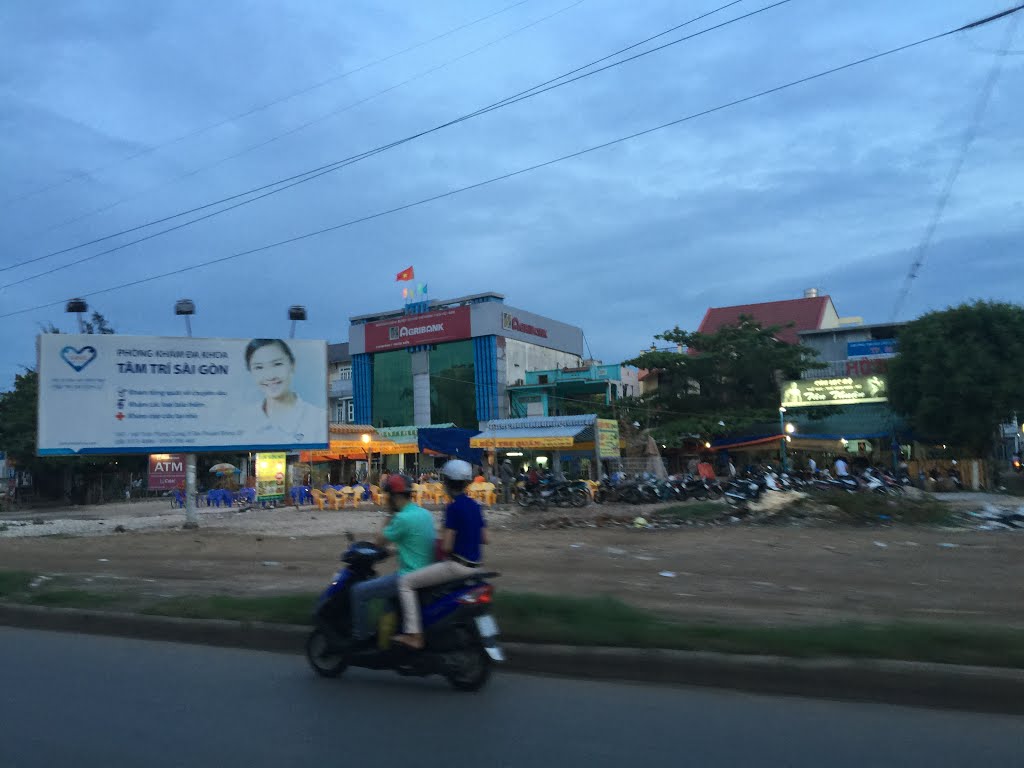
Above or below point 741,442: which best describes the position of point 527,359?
above

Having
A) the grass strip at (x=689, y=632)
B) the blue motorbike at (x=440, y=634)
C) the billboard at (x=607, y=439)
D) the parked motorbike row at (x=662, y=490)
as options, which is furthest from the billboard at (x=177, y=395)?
the blue motorbike at (x=440, y=634)

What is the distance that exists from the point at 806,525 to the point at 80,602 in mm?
13737

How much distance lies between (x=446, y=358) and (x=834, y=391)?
25486 mm

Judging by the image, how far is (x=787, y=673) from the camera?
5.56 m

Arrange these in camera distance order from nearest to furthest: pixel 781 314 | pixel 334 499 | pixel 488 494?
pixel 488 494 → pixel 334 499 → pixel 781 314

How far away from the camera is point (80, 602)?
29.2 ft

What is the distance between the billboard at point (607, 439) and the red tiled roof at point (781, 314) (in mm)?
22784

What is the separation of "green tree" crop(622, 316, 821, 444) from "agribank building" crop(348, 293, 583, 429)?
1185 centimetres

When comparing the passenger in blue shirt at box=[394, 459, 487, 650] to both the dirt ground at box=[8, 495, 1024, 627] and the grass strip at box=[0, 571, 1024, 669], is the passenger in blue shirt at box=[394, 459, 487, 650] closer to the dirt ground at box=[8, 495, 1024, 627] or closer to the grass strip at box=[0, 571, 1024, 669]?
the grass strip at box=[0, 571, 1024, 669]

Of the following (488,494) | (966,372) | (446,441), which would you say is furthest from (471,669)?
(966,372)

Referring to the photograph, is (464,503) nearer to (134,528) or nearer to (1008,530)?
(1008,530)

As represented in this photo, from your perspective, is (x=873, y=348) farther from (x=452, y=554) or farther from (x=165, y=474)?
(x=452, y=554)

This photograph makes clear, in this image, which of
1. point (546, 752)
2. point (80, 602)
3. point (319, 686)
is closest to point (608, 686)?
point (546, 752)

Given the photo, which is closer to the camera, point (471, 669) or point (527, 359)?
point (471, 669)
